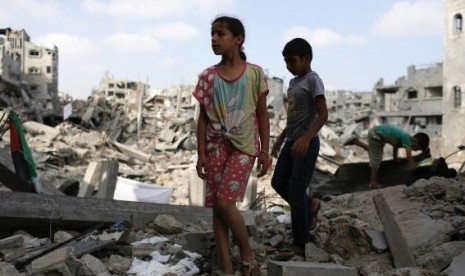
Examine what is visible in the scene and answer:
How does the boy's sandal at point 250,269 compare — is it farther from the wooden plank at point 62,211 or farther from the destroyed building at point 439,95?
the destroyed building at point 439,95

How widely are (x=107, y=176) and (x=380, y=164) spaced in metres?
4.10

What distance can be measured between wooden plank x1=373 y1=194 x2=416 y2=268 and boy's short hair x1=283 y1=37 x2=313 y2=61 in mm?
1136

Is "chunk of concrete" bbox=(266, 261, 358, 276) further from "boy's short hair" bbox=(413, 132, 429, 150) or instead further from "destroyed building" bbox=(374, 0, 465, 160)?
"destroyed building" bbox=(374, 0, 465, 160)

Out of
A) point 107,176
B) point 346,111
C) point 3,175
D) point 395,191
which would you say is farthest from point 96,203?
point 346,111

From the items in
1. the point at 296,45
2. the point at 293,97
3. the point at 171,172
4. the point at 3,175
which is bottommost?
the point at 171,172

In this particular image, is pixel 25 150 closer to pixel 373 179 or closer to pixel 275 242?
pixel 275 242

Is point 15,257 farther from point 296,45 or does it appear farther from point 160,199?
point 160,199

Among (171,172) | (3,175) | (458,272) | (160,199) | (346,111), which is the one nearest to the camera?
(458,272)

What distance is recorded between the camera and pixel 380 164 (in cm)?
734

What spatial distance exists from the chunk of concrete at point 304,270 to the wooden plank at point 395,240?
21.9 inches

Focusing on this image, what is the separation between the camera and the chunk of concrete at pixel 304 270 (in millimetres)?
2449

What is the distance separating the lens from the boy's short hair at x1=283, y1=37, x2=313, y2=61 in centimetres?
332

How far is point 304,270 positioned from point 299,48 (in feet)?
4.93

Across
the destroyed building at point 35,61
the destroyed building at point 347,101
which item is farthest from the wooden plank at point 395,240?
the destroyed building at point 35,61
